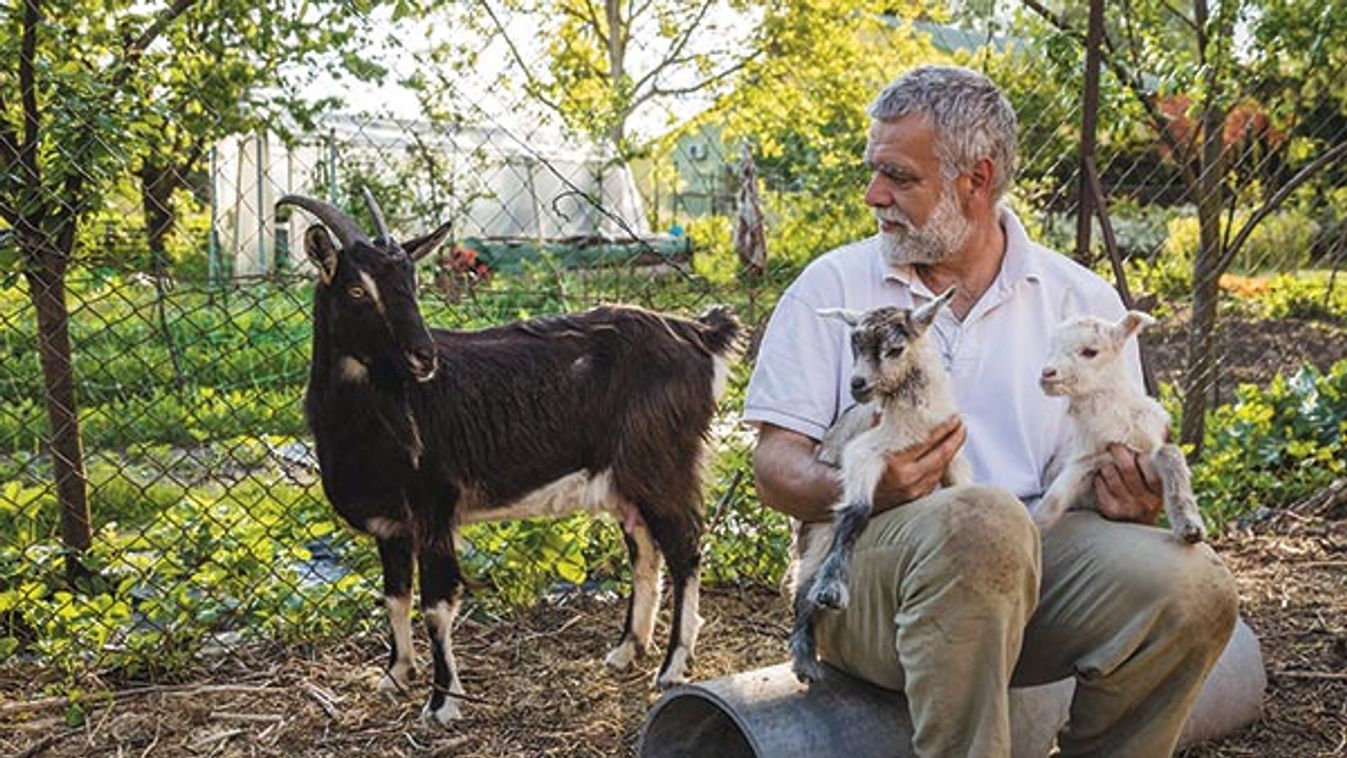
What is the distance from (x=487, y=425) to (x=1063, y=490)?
→ 1673 millimetres

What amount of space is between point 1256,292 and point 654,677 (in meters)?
9.88

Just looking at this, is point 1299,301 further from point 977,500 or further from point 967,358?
point 977,500

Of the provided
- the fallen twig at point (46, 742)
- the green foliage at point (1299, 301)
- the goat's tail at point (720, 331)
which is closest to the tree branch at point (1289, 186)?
the goat's tail at point (720, 331)

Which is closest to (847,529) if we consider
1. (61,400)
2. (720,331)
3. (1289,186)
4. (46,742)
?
(720,331)

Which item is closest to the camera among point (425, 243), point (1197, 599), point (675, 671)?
point (1197, 599)

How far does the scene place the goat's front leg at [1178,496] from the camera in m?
2.64

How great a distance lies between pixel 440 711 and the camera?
3701 millimetres

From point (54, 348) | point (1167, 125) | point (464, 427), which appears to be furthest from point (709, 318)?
point (1167, 125)

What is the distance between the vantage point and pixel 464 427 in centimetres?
385

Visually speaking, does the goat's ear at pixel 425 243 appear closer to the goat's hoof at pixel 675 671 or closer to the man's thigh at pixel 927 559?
the goat's hoof at pixel 675 671

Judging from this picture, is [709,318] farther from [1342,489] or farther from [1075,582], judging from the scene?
[1342,489]

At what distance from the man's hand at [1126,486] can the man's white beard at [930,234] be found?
1.74ft

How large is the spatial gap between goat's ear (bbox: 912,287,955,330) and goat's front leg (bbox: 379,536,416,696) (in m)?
1.75

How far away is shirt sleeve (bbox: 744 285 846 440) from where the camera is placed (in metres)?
2.91
